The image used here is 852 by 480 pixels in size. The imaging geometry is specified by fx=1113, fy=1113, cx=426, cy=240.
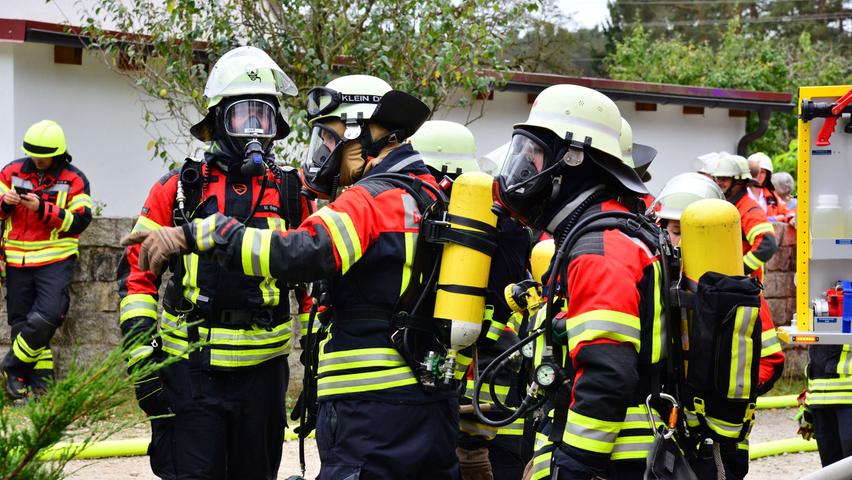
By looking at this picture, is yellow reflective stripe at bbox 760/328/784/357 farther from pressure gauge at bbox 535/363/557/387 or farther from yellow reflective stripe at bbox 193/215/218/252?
yellow reflective stripe at bbox 193/215/218/252

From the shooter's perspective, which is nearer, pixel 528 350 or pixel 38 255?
pixel 528 350

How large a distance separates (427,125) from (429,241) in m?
1.81

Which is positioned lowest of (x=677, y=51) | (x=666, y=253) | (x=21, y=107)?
(x=666, y=253)

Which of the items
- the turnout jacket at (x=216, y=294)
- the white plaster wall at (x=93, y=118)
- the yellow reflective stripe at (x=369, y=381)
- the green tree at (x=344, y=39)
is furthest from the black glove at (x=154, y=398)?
the white plaster wall at (x=93, y=118)

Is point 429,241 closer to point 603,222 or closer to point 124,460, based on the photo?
point 603,222

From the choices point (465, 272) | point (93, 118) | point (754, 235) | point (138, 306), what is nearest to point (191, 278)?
point (138, 306)

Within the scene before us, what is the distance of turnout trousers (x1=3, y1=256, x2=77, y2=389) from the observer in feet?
28.5

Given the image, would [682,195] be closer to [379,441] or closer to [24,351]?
[379,441]

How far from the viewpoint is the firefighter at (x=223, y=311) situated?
476 cm

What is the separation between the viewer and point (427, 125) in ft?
18.6

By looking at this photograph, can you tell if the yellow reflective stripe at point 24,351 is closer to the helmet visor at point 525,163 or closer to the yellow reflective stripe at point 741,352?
the helmet visor at point 525,163

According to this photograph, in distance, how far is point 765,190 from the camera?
39.2ft

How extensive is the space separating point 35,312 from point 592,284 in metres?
6.58

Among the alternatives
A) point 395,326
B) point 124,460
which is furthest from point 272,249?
point 124,460
